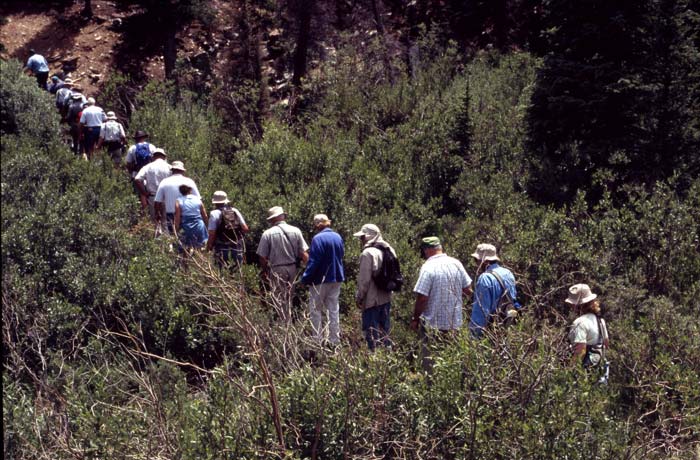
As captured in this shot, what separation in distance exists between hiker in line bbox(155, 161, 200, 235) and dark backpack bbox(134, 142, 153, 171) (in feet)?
7.37

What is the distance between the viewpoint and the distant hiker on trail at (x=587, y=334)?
280 inches

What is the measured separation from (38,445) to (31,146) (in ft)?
27.5

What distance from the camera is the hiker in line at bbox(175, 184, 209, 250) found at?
10.0 meters

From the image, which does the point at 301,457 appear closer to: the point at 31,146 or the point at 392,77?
the point at 31,146

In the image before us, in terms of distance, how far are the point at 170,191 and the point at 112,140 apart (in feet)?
15.3

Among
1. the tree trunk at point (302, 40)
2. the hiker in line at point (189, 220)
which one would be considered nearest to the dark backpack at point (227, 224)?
the hiker in line at point (189, 220)

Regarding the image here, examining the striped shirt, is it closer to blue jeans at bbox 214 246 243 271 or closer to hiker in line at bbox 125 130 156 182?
blue jeans at bbox 214 246 243 271

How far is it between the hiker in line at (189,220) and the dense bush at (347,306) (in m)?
→ 0.36

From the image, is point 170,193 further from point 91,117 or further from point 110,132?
point 91,117

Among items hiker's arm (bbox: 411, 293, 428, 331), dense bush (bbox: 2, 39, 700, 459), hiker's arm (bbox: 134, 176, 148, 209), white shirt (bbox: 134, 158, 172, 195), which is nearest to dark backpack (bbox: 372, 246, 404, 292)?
hiker's arm (bbox: 411, 293, 428, 331)

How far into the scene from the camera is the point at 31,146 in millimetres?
13664

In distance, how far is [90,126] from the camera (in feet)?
48.6

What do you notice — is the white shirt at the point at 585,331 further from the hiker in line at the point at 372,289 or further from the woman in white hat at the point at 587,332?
the hiker in line at the point at 372,289

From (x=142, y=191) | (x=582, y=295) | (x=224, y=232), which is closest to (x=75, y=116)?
(x=142, y=191)
